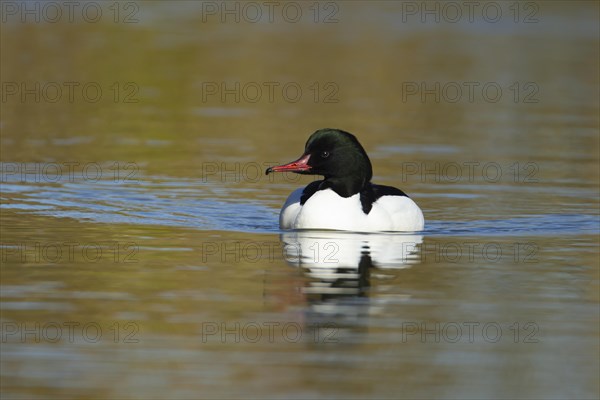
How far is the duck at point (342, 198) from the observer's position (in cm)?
1417

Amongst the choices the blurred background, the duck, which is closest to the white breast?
the duck

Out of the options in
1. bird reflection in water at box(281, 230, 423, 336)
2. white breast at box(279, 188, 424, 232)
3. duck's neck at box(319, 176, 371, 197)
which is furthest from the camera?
duck's neck at box(319, 176, 371, 197)

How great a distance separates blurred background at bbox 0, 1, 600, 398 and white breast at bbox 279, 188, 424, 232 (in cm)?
30

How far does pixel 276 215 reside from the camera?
15.7m

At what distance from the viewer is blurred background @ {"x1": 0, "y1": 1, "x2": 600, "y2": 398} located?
9250 mm

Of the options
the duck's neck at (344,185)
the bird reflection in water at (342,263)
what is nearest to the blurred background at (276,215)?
the bird reflection in water at (342,263)

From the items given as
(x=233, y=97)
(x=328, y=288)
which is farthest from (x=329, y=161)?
(x=233, y=97)

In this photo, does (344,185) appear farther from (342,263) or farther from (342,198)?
(342,263)

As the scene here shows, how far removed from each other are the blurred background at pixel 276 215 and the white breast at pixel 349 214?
30 cm

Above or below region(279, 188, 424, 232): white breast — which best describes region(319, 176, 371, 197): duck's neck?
above

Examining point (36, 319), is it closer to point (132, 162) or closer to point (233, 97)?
point (132, 162)

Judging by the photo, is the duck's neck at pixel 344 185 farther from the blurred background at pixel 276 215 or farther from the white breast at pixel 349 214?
the blurred background at pixel 276 215

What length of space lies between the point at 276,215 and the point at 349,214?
1.72 metres

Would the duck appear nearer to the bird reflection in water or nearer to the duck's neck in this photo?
the duck's neck
